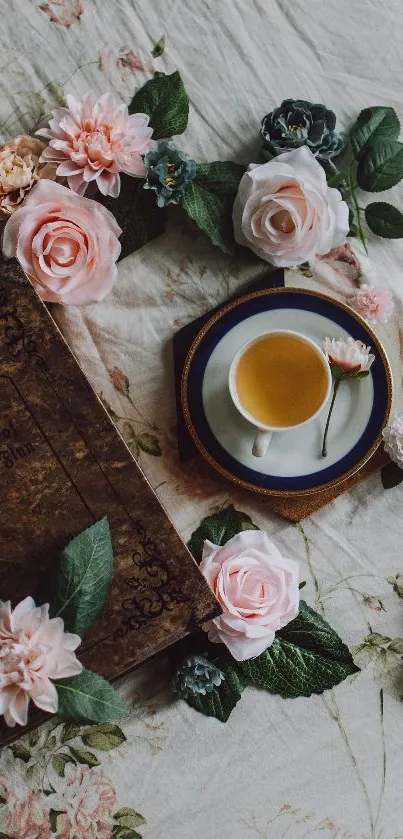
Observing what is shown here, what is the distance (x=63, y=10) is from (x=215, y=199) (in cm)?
30

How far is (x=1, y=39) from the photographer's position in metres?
0.98

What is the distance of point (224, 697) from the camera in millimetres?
900

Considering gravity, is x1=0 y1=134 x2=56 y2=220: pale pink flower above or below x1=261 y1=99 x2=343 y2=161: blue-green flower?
above

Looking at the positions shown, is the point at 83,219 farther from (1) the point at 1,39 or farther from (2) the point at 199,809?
(2) the point at 199,809

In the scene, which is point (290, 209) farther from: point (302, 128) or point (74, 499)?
point (74, 499)

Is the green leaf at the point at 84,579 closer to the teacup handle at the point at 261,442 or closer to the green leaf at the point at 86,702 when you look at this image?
the green leaf at the point at 86,702

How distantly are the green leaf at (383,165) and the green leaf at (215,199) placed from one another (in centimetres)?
15

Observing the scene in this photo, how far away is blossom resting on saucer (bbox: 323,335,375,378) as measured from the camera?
2.91ft

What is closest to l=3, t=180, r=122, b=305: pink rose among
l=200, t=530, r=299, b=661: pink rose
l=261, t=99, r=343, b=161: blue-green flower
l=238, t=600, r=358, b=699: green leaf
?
l=261, t=99, r=343, b=161: blue-green flower

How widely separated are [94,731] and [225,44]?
2.66 feet

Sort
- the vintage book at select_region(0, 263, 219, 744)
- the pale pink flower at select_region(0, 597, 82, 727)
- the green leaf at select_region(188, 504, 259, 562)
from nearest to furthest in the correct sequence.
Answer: the pale pink flower at select_region(0, 597, 82, 727) → the vintage book at select_region(0, 263, 219, 744) → the green leaf at select_region(188, 504, 259, 562)

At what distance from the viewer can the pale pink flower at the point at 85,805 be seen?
0.89 metres

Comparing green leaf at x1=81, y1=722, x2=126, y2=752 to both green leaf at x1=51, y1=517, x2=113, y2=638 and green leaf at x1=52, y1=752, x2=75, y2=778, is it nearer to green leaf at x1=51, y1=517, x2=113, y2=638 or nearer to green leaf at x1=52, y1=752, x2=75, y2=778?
green leaf at x1=52, y1=752, x2=75, y2=778

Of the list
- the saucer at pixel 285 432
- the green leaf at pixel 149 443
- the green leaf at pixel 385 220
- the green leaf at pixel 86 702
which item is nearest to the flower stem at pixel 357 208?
the green leaf at pixel 385 220
